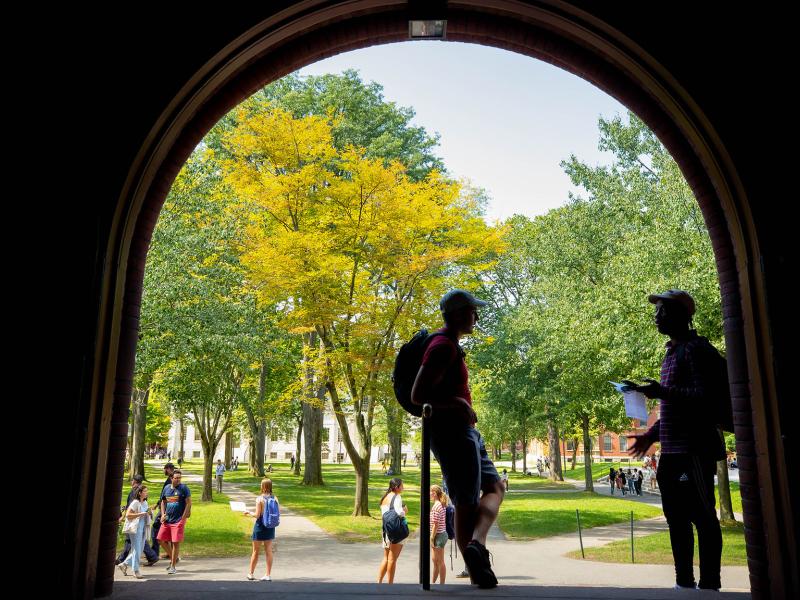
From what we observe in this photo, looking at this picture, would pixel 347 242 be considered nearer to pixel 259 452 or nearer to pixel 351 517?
pixel 351 517

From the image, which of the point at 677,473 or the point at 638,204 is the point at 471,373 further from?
the point at 677,473

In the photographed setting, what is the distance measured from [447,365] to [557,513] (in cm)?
1845

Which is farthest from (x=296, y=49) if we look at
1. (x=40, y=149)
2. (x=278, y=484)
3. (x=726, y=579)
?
(x=278, y=484)

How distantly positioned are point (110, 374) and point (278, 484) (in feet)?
92.4

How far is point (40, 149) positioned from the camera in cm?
332

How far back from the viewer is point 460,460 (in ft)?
11.3

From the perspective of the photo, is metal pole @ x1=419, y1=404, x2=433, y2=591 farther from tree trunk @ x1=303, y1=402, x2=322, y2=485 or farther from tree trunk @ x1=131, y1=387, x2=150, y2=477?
tree trunk @ x1=131, y1=387, x2=150, y2=477

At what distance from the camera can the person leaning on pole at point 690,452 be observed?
3754mm

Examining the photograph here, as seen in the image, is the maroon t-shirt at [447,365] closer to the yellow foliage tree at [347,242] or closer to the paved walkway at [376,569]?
the paved walkway at [376,569]

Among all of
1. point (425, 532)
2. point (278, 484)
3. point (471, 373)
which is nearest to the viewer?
point (425, 532)

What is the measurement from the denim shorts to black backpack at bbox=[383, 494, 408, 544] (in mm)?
6110

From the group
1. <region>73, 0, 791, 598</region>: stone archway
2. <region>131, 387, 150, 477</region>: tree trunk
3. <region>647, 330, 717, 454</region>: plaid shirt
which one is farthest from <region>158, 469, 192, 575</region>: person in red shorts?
<region>131, 387, 150, 477</region>: tree trunk

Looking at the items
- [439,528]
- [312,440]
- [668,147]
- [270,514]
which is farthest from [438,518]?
[312,440]

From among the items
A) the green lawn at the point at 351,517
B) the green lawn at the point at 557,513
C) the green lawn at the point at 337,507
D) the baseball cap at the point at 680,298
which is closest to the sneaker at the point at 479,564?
the baseball cap at the point at 680,298
